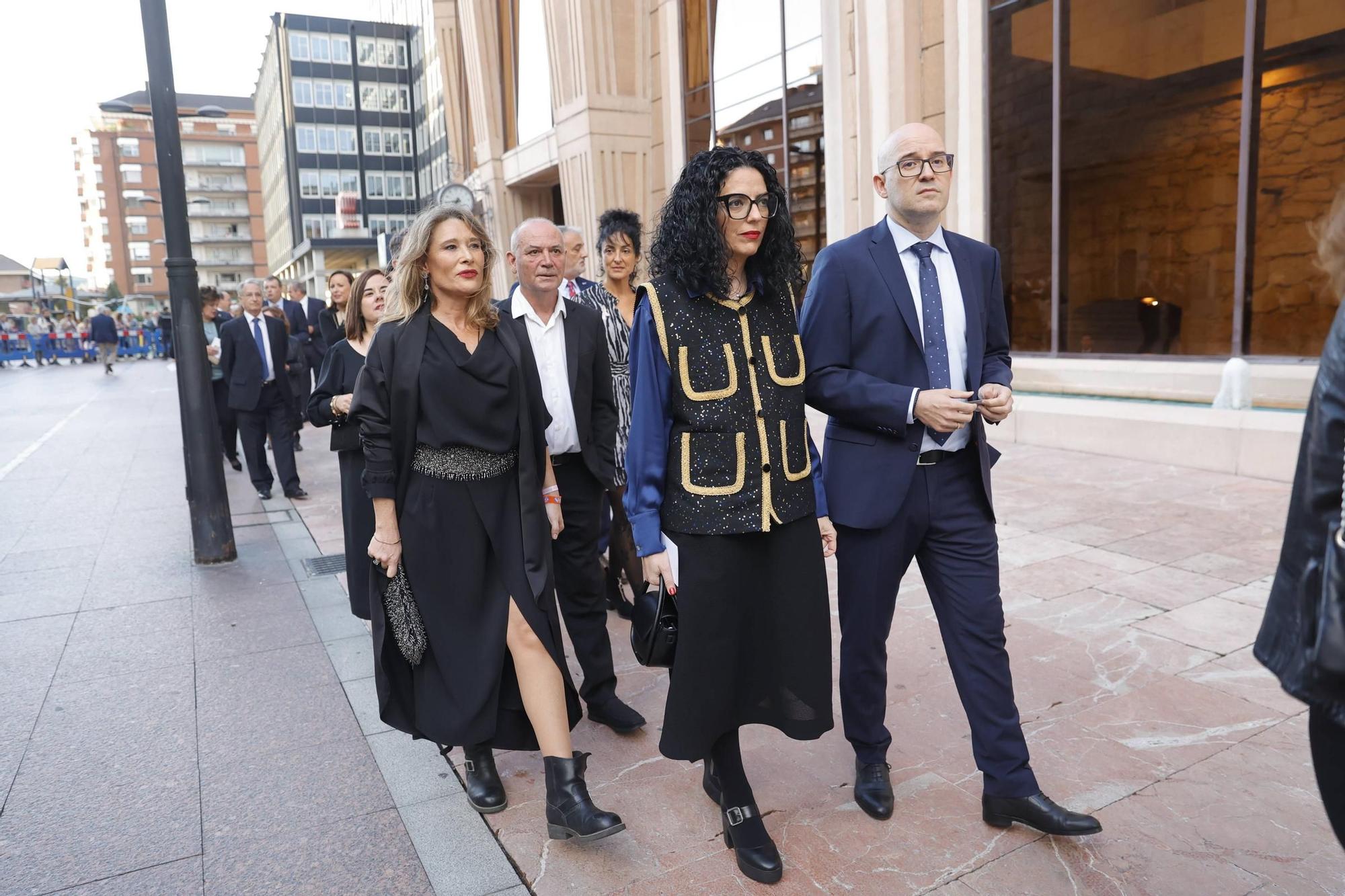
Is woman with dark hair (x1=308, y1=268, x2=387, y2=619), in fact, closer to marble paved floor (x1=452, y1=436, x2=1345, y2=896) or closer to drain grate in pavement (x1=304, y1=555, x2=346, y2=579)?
marble paved floor (x1=452, y1=436, x2=1345, y2=896)

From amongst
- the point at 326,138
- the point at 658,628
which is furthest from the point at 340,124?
the point at 658,628

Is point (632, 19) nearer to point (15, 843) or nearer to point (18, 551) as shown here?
point (18, 551)

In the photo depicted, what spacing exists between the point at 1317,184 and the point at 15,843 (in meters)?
10.5

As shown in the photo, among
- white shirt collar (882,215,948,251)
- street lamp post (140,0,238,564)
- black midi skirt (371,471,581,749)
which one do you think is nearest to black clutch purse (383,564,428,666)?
black midi skirt (371,471,581,749)

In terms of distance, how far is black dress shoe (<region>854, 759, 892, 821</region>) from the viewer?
283cm

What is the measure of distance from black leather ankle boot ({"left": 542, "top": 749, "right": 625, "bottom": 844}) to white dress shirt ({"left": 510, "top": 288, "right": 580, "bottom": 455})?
1.26 m

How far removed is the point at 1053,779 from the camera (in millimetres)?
2994

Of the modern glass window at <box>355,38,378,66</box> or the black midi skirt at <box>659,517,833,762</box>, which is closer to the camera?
the black midi skirt at <box>659,517,833,762</box>

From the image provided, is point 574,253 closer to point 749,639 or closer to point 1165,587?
point 749,639

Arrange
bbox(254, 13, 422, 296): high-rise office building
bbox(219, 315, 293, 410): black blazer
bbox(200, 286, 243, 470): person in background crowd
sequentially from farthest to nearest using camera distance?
bbox(254, 13, 422, 296): high-rise office building, bbox(200, 286, 243, 470): person in background crowd, bbox(219, 315, 293, 410): black blazer

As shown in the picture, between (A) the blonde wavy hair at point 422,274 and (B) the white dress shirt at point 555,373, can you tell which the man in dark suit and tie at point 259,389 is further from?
(A) the blonde wavy hair at point 422,274

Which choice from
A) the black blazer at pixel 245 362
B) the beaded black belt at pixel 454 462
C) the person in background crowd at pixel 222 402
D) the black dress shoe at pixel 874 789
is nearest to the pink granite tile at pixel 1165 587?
the black dress shoe at pixel 874 789

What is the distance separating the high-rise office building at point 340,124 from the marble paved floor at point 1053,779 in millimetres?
67614

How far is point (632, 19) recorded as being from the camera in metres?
16.9
